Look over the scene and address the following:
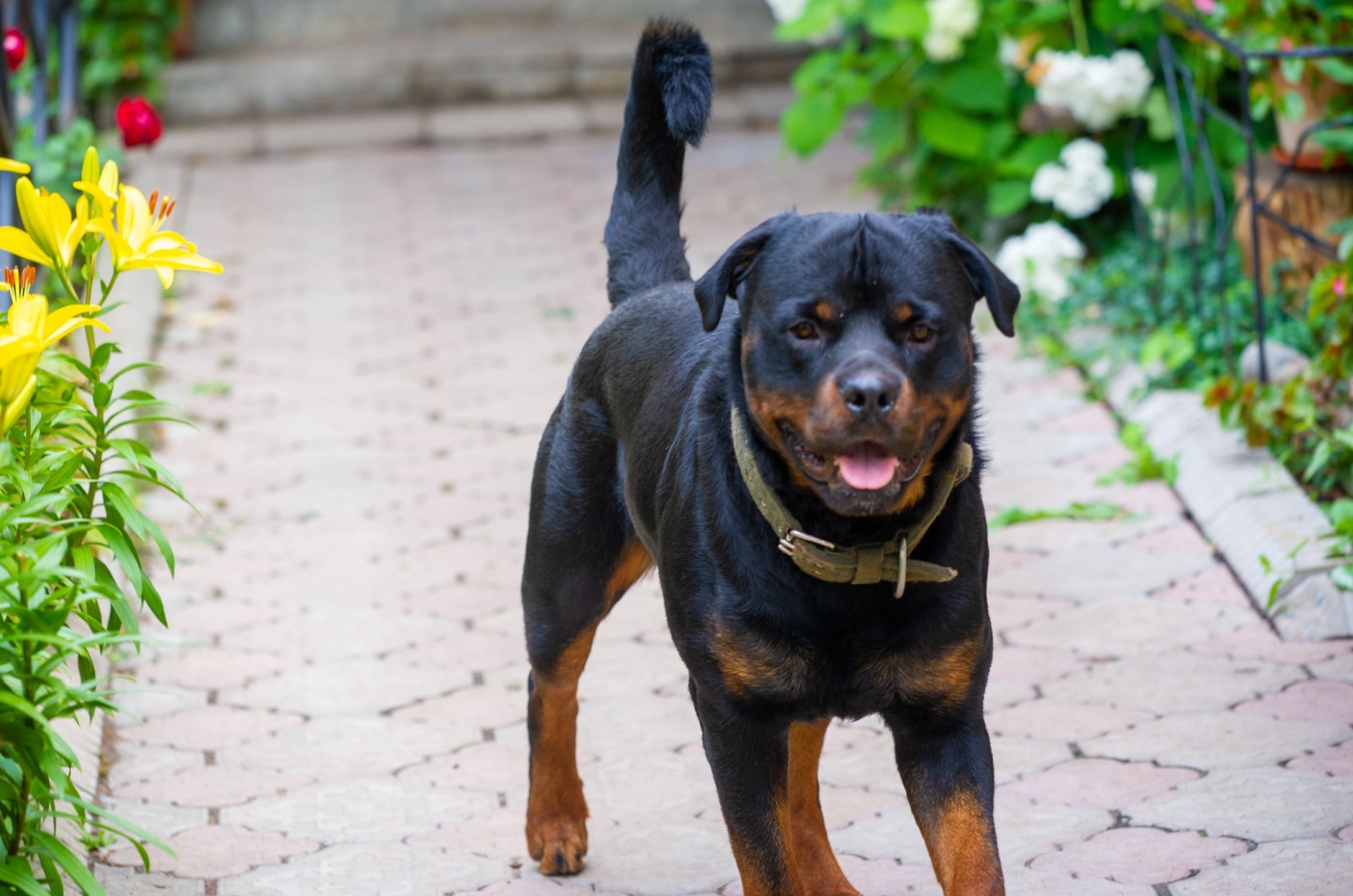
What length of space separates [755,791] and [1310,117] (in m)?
4.08

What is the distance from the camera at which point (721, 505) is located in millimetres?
2723

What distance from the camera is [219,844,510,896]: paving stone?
3236 millimetres

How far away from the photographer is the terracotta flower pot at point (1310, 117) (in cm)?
552

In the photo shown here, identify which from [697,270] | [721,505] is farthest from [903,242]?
[697,270]

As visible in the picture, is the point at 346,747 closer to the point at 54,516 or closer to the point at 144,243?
the point at 54,516

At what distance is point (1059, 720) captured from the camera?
3824 mm

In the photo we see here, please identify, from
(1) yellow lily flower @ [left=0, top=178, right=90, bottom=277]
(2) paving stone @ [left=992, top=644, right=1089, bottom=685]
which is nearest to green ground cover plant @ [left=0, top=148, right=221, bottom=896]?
(1) yellow lily flower @ [left=0, top=178, right=90, bottom=277]

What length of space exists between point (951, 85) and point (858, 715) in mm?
5234

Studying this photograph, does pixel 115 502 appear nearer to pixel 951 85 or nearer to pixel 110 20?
pixel 951 85

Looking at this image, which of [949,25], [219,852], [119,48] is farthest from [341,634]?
[119,48]

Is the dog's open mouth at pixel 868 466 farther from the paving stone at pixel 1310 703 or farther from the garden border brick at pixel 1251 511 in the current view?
the garden border brick at pixel 1251 511

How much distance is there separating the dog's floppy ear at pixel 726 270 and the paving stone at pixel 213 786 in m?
1.71

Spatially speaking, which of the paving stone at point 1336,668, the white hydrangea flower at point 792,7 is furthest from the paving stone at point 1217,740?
the white hydrangea flower at point 792,7

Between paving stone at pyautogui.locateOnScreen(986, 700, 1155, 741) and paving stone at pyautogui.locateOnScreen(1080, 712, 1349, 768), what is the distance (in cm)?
4
